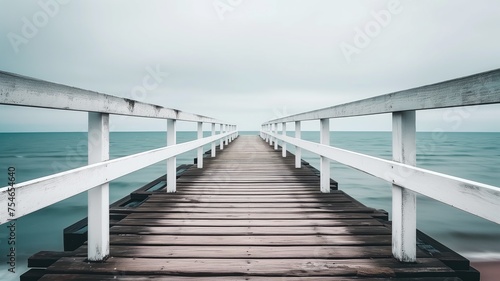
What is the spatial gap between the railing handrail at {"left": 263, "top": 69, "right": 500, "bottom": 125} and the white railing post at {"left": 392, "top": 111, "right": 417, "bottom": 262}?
116mm

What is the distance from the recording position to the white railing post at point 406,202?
5.77 ft

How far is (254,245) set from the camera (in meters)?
2.05

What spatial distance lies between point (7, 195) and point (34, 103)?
0.41 metres

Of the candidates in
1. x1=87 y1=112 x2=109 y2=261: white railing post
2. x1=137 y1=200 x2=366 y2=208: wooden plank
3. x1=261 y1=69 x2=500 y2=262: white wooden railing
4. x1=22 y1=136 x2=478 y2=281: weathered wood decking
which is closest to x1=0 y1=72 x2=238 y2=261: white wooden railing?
x1=87 y1=112 x2=109 y2=261: white railing post

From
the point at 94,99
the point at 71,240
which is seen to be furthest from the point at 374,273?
the point at 71,240

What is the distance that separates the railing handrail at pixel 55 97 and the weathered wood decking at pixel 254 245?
98 cm

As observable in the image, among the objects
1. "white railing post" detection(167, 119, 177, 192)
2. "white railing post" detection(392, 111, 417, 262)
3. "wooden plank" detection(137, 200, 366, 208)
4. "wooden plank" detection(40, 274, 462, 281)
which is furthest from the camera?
"white railing post" detection(167, 119, 177, 192)

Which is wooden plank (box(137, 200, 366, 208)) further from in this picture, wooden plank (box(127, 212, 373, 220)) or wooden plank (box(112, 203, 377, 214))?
wooden plank (box(127, 212, 373, 220))

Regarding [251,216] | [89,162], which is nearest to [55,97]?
[89,162]

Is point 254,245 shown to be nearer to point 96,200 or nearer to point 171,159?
point 96,200

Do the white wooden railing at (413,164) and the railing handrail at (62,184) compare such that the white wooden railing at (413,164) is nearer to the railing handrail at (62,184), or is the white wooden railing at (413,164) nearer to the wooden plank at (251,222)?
the wooden plank at (251,222)

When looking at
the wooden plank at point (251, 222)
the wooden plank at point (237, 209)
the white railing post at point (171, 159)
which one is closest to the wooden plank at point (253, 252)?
the wooden plank at point (251, 222)

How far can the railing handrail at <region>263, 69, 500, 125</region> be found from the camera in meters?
1.12

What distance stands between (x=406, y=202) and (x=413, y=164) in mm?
242
